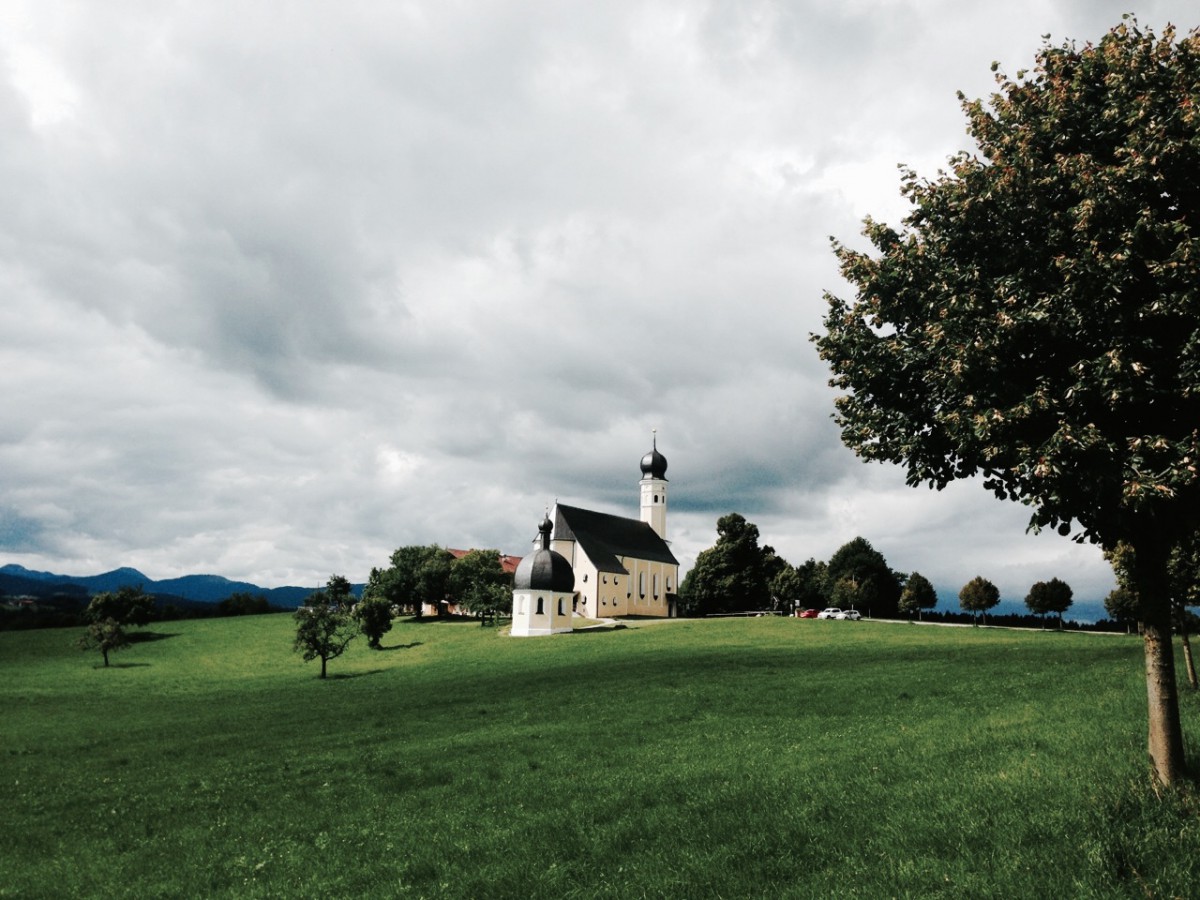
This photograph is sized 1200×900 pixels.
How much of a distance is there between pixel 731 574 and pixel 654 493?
18.5 m

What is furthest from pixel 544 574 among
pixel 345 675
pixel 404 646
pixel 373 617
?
pixel 345 675

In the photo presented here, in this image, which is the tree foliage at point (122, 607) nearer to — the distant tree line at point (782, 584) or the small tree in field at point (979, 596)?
the distant tree line at point (782, 584)

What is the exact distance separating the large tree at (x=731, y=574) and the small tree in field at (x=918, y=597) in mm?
18042

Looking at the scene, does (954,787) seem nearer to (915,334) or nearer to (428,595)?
(915,334)

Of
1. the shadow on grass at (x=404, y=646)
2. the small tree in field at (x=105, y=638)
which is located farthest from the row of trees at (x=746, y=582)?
the small tree in field at (x=105, y=638)

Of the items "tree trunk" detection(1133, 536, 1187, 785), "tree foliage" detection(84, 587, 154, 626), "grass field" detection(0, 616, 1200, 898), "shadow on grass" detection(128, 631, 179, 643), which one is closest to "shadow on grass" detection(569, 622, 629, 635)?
"grass field" detection(0, 616, 1200, 898)

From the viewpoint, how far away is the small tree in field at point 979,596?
82375 millimetres

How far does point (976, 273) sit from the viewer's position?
11.3 metres

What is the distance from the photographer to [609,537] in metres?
105

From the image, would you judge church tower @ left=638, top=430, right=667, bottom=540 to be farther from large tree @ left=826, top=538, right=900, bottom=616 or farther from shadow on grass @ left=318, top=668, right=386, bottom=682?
shadow on grass @ left=318, top=668, right=386, bottom=682

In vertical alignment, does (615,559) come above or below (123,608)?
above

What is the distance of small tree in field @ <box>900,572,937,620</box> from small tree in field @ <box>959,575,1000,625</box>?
17590 mm

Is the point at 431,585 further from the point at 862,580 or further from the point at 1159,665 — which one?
the point at 1159,665

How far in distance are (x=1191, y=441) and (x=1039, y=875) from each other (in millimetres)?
5471
